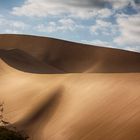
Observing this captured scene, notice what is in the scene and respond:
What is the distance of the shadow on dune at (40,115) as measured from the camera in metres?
28.2

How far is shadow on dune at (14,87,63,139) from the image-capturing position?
28219mm

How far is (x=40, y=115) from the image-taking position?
30391mm

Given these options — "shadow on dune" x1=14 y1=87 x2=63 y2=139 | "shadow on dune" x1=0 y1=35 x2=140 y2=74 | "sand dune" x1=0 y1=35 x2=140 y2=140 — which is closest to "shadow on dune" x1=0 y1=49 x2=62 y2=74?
"sand dune" x1=0 y1=35 x2=140 y2=140

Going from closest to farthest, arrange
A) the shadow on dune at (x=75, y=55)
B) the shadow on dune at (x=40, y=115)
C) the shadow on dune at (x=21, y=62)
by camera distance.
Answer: the shadow on dune at (x=40, y=115) < the shadow on dune at (x=21, y=62) < the shadow on dune at (x=75, y=55)

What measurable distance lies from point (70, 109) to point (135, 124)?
25.1 feet

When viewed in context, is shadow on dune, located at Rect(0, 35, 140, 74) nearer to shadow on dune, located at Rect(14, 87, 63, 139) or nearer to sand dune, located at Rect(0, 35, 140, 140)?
sand dune, located at Rect(0, 35, 140, 140)

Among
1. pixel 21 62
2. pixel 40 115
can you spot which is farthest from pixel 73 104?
pixel 21 62

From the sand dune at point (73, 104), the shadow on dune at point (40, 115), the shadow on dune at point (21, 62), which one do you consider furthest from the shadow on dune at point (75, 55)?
the shadow on dune at point (40, 115)

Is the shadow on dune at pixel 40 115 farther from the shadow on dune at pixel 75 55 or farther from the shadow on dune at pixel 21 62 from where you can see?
the shadow on dune at pixel 75 55

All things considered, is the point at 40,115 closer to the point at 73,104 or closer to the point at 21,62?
the point at 73,104

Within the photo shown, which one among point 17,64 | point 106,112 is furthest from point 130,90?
point 17,64

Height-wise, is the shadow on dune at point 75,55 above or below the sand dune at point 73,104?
below

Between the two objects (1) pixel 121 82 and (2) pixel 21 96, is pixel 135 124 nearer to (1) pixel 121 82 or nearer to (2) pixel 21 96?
(1) pixel 121 82

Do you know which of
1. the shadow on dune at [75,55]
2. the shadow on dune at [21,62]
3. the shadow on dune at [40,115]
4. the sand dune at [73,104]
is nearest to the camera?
the sand dune at [73,104]
